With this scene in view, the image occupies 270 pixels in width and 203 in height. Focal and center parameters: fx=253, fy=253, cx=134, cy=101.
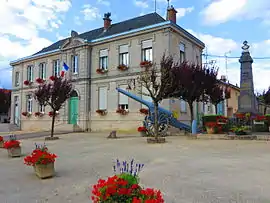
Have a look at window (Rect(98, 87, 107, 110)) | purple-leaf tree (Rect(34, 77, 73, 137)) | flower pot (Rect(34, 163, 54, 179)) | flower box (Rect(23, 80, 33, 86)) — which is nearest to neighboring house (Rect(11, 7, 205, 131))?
window (Rect(98, 87, 107, 110))

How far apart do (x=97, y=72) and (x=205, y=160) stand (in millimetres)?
13999

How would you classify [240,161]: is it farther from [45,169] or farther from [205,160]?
[45,169]

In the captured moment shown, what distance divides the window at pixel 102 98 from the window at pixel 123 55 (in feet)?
7.87

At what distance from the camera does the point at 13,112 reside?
995 inches

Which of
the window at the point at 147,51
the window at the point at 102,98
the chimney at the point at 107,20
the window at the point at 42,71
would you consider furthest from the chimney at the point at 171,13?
the window at the point at 42,71

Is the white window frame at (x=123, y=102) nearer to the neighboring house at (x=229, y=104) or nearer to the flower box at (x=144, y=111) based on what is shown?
the flower box at (x=144, y=111)

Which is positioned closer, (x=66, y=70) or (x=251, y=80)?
(x=251, y=80)

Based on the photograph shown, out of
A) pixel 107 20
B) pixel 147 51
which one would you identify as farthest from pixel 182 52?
pixel 107 20

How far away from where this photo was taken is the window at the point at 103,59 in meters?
19.1

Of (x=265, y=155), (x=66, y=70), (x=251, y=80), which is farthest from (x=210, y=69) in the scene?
(x=66, y=70)

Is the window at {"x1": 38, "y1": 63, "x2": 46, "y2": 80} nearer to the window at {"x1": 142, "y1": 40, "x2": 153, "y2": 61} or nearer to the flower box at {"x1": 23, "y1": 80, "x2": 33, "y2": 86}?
the flower box at {"x1": 23, "y1": 80, "x2": 33, "y2": 86}

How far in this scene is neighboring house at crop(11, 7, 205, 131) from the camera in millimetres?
16500

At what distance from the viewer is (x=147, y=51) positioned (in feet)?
55.8

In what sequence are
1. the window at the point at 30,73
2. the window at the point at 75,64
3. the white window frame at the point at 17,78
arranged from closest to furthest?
the window at the point at 75,64 → the window at the point at 30,73 → the white window frame at the point at 17,78
